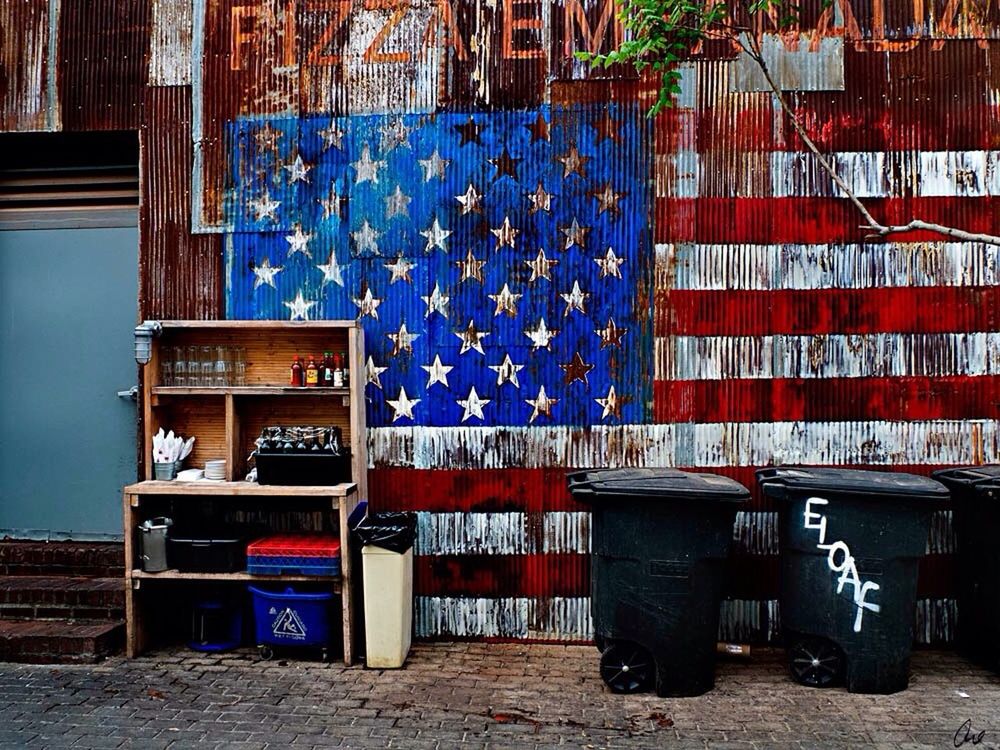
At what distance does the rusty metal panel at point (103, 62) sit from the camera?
21.1ft

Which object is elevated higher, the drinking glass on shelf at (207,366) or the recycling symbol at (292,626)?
the drinking glass on shelf at (207,366)

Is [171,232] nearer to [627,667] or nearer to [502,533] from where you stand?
[502,533]

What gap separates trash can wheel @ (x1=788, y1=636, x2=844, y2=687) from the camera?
5227mm

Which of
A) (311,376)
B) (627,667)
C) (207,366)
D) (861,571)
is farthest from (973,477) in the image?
(207,366)

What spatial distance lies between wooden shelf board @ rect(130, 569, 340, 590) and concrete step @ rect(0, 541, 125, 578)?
87cm

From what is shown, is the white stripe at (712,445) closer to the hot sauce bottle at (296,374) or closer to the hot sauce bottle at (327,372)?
the hot sauce bottle at (327,372)

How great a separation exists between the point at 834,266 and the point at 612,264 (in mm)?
1704

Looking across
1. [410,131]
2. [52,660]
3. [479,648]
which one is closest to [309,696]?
[479,648]

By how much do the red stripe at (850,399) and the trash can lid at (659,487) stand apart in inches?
33.8

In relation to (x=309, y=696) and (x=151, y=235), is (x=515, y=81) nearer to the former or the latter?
(x=151, y=235)

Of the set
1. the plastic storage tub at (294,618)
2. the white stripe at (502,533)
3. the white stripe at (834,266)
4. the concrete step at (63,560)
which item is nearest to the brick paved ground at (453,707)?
the plastic storage tub at (294,618)

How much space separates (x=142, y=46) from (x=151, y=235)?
153 cm
